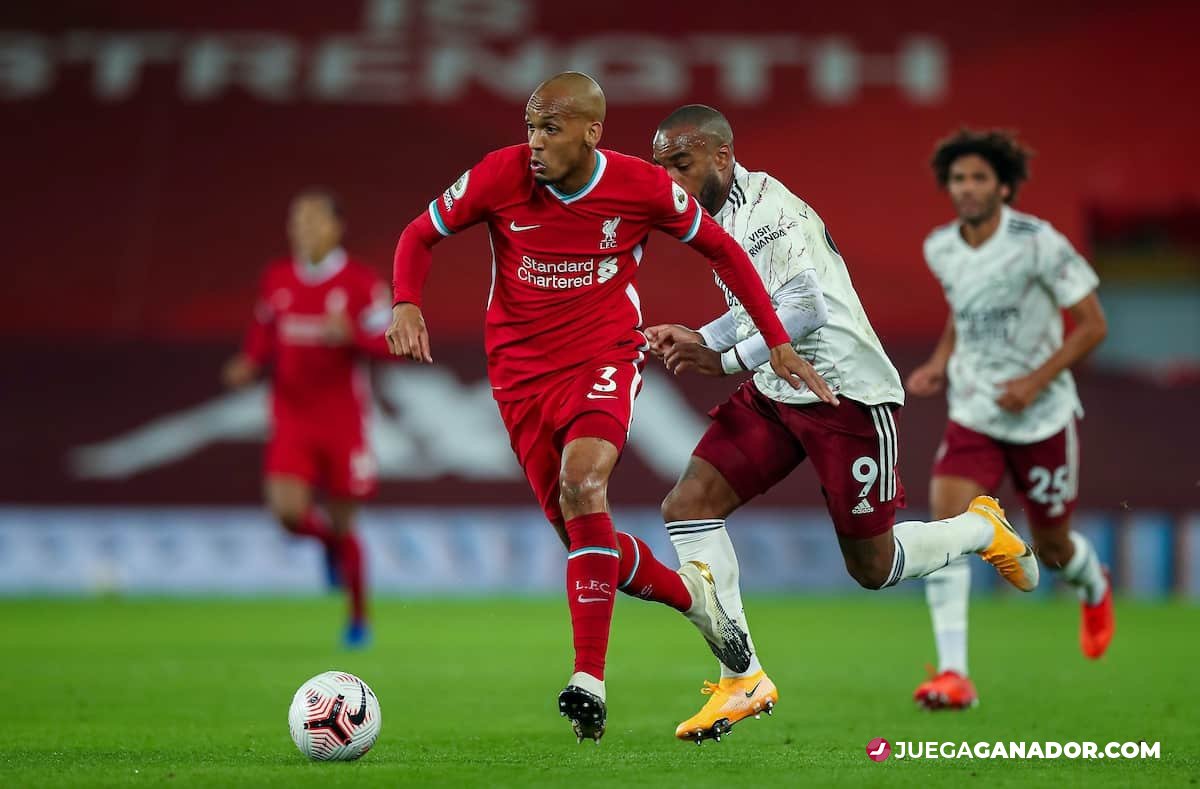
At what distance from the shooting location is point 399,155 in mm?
18844

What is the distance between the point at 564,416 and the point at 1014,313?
2896 millimetres

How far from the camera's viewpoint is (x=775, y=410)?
6.27m

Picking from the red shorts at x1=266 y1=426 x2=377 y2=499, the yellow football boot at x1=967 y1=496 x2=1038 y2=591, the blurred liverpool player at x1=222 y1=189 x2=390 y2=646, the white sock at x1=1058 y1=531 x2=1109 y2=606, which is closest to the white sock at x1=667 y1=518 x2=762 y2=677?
the yellow football boot at x1=967 y1=496 x2=1038 y2=591

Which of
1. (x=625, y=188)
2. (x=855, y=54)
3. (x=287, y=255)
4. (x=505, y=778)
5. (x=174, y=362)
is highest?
(x=855, y=54)

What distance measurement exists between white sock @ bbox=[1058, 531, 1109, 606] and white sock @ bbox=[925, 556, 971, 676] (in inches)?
31.1

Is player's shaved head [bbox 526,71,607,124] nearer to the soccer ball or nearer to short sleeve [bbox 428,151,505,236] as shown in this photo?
short sleeve [bbox 428,151,505,236]

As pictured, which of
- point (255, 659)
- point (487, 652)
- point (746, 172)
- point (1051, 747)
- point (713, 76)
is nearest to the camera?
point (1051, 747)

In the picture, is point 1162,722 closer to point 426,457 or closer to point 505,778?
point 505,778

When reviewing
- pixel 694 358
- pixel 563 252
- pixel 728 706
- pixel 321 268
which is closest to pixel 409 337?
pixel 563 252

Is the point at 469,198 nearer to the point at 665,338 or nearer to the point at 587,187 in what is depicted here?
the point at 587,187

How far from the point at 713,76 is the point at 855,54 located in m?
1.74

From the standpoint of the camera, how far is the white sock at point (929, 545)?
6246 millimetres

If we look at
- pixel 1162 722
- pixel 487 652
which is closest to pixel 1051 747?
pixel 1162 722

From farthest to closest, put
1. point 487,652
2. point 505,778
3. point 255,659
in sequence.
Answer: point 487,652
point 255,659
point 505,778
